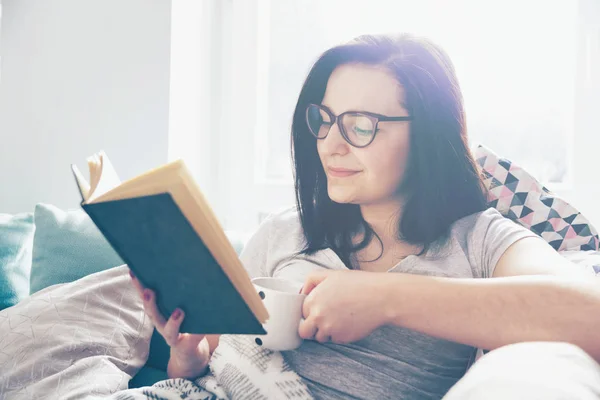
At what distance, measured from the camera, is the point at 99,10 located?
225 cm

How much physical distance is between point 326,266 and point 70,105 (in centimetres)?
161

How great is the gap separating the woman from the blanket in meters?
0.05

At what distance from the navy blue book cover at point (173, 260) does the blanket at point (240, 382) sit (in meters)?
0.21

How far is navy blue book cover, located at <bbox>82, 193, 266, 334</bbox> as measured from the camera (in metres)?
0.62

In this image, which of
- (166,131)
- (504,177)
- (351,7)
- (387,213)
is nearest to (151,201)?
(387,213)

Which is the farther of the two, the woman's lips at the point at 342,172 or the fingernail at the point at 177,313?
the woman's lips at the point at 342,172

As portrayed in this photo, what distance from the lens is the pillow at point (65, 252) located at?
1517 mm

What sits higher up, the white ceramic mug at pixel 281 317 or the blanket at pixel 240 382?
the white ceramic mug at pixel 281 317

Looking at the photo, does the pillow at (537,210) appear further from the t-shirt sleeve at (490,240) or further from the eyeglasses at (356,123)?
the eyeglasses at (356,123)

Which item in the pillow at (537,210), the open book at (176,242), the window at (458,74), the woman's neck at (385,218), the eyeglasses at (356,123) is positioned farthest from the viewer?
the window at (458,74)

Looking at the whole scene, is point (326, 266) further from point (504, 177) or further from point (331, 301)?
point (504, 177)

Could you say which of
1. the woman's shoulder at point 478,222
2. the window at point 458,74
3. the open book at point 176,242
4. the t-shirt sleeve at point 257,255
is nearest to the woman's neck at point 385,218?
the woman's shoulder at point 478,222

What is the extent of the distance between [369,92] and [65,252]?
38.8 inches

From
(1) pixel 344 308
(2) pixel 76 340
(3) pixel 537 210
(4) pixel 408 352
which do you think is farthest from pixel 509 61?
(2) pixel 76 340
